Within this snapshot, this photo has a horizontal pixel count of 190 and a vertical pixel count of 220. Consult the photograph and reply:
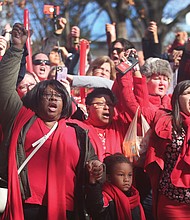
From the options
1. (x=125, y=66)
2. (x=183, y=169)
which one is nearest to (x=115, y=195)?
(x=183, y=169)

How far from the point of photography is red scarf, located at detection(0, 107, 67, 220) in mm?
3787

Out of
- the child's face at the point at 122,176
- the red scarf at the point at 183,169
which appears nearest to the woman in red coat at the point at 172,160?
the red scarf at the point at 183,169

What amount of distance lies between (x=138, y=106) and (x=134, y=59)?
396mm

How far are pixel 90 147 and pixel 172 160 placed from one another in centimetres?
70

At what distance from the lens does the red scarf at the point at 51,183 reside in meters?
3.79

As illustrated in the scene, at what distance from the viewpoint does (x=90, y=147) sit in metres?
3.96

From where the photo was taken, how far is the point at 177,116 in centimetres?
427

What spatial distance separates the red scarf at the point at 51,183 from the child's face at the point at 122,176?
516 mm

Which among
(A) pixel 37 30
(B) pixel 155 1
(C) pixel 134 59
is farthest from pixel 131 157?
(B) pixel 155 1

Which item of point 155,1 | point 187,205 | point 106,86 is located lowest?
point 187,205

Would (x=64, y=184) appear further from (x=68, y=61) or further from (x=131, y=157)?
(x=68, y=61)

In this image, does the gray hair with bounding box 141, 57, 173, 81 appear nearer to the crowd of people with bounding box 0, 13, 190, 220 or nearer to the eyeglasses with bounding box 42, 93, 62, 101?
the crowd of people with bounding box 0, 13, 190, 220

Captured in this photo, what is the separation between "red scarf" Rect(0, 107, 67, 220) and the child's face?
0.52 metres

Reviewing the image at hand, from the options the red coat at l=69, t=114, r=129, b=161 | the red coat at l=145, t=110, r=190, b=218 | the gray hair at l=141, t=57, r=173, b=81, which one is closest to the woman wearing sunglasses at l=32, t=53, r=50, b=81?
the gray hair at l=141, t=57, r=173, b=81
